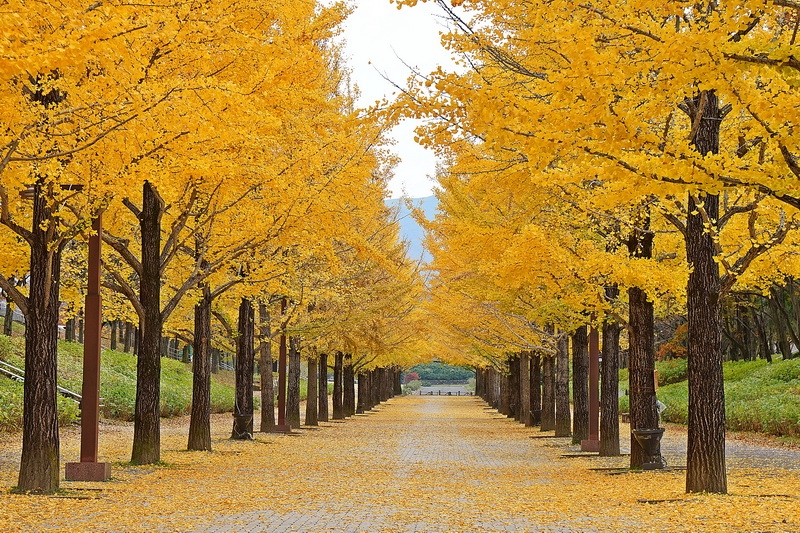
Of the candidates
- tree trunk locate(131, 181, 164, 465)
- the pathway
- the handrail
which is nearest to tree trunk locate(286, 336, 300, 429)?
the handrail

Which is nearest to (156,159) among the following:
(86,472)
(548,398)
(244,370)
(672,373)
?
(86,472)

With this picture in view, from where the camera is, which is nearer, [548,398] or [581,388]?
[581,388]

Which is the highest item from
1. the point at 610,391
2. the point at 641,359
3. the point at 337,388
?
the point at 641,359

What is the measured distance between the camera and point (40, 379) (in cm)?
1113

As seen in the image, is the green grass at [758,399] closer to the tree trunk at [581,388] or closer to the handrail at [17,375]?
the tree trunk at [581,388]

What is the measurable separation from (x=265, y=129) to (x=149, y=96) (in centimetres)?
467

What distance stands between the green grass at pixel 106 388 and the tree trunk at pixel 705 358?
14877mm

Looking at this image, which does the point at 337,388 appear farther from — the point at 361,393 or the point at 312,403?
the point at 361,393

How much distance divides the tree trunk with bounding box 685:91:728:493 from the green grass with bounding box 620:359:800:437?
1366cm

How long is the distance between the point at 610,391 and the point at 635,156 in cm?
1099

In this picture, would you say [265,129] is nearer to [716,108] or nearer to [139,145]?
[139,145]

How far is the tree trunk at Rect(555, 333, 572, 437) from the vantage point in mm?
25281

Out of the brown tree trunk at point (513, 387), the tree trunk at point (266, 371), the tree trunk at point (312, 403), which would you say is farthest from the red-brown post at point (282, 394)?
the brown tree trunk at point (513, 387)

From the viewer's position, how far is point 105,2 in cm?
772
